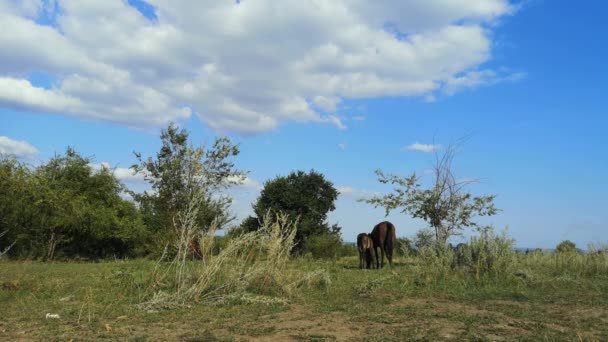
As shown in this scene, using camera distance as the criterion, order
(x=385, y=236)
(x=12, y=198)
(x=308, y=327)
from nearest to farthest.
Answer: (x=308, y=327) < (x=385, y=236) < (x=12, y=198)

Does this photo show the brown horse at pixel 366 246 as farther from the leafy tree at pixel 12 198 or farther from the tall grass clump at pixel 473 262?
the leafy tree at pixel 12 198

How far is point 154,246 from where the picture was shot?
67.7 feet

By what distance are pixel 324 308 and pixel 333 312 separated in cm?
29

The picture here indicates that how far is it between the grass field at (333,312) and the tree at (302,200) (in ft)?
66.2

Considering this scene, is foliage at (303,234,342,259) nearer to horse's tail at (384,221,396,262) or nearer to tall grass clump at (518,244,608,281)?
horse's tail at (384,221,396,262)

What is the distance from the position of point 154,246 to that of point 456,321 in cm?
1667

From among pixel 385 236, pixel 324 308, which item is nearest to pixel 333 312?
pixel 324 308

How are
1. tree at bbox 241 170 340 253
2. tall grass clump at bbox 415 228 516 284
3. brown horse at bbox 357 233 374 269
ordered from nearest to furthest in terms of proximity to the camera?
tall grass clump at bbox 415 228 516 284
brown horse at bbox 357 233 374 269
tree at bbox 241 170 340 253

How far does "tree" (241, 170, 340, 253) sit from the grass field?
20.2 metres

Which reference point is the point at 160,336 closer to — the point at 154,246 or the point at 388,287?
the point at 388,287

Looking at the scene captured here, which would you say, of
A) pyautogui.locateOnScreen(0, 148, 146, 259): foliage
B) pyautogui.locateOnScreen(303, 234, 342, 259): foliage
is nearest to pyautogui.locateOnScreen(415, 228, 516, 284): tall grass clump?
pyautogui.locateOnScreen(303, 234, 342, 259): foliage

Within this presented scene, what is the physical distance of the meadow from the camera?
573cm

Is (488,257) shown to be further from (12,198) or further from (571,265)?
(12,198)

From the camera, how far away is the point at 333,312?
7.05 metres
